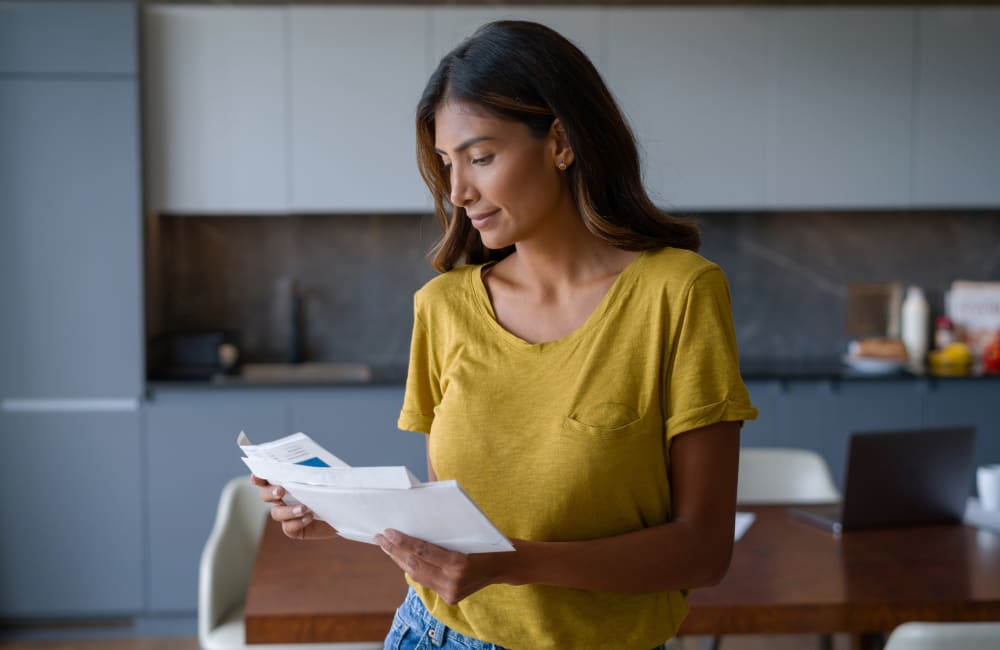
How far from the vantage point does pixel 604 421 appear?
3.61ft

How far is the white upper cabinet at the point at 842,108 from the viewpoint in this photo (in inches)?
156

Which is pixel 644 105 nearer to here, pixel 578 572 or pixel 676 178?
pixel 676 178

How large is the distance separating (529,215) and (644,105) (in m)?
2.87

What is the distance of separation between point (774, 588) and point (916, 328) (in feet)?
9.04

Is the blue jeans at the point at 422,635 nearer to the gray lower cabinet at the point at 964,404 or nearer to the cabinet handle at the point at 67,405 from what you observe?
the cabinet handle at the point at 67,405

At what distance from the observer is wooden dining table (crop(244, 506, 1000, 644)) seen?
65.8 inches

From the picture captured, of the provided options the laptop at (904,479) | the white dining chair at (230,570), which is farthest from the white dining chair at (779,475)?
the white dining chair at (230,570)

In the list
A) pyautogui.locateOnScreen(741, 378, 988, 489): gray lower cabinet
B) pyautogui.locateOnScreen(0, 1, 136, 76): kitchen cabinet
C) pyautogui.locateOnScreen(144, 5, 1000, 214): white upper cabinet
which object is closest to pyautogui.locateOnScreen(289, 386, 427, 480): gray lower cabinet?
pyautogui.locateOnScreen(144, 5, 1000, 214): white upper cabinet

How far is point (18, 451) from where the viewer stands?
3707 mm

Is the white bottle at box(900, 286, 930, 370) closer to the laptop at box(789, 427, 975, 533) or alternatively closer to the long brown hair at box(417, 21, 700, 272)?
the laptop at box(789, 427, 975, 533)

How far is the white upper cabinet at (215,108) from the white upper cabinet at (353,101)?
0.26 ft

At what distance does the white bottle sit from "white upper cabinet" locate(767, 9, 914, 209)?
444 millimetres

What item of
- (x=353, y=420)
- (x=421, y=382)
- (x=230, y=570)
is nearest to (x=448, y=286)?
(x=421, y=382)

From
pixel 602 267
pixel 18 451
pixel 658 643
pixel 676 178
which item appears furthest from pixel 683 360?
pixel 18 451
